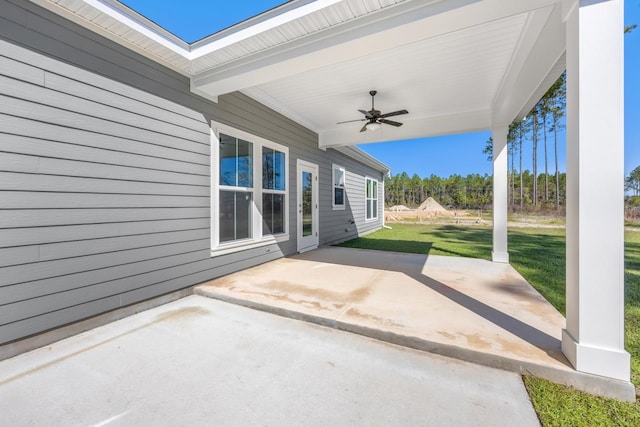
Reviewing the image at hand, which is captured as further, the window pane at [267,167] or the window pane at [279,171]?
the window pane at [279,171]

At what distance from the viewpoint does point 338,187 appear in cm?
794

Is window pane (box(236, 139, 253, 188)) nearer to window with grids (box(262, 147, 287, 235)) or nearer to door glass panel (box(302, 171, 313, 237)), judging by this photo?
window with grids (box(262, 147, 287, 235))

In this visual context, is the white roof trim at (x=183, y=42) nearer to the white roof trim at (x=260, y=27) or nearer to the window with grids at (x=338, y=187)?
the white roof trim at (x=260, y=27)

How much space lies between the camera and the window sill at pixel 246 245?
148 inches

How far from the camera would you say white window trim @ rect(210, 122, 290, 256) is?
3.65m

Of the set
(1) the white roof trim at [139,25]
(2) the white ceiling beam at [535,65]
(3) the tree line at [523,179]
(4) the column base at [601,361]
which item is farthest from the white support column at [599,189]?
(3) the tree line at [523,179]

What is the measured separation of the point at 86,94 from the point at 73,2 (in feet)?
2.26

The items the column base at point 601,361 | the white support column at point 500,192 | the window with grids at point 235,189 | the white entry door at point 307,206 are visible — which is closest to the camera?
the column base at point 601,361

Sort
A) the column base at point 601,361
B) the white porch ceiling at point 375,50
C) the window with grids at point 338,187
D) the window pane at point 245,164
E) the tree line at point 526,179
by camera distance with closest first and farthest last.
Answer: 1. the column base at point 601,361
2. the white porch ceiling at point 375,50
3. the window pane at point 245,164
4. the window with grids at point 338,187
5. the tree line at point 526,179

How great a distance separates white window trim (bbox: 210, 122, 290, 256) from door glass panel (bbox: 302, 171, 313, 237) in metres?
0.73

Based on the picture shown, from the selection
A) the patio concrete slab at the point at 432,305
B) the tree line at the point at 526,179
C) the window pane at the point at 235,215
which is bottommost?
the patio concrete slab at the point at 432,305

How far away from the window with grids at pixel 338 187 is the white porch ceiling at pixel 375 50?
297 centimetres

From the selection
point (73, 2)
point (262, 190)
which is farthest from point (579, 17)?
point (262, 190)

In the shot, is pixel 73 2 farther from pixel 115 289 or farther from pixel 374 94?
pixel 374 94
